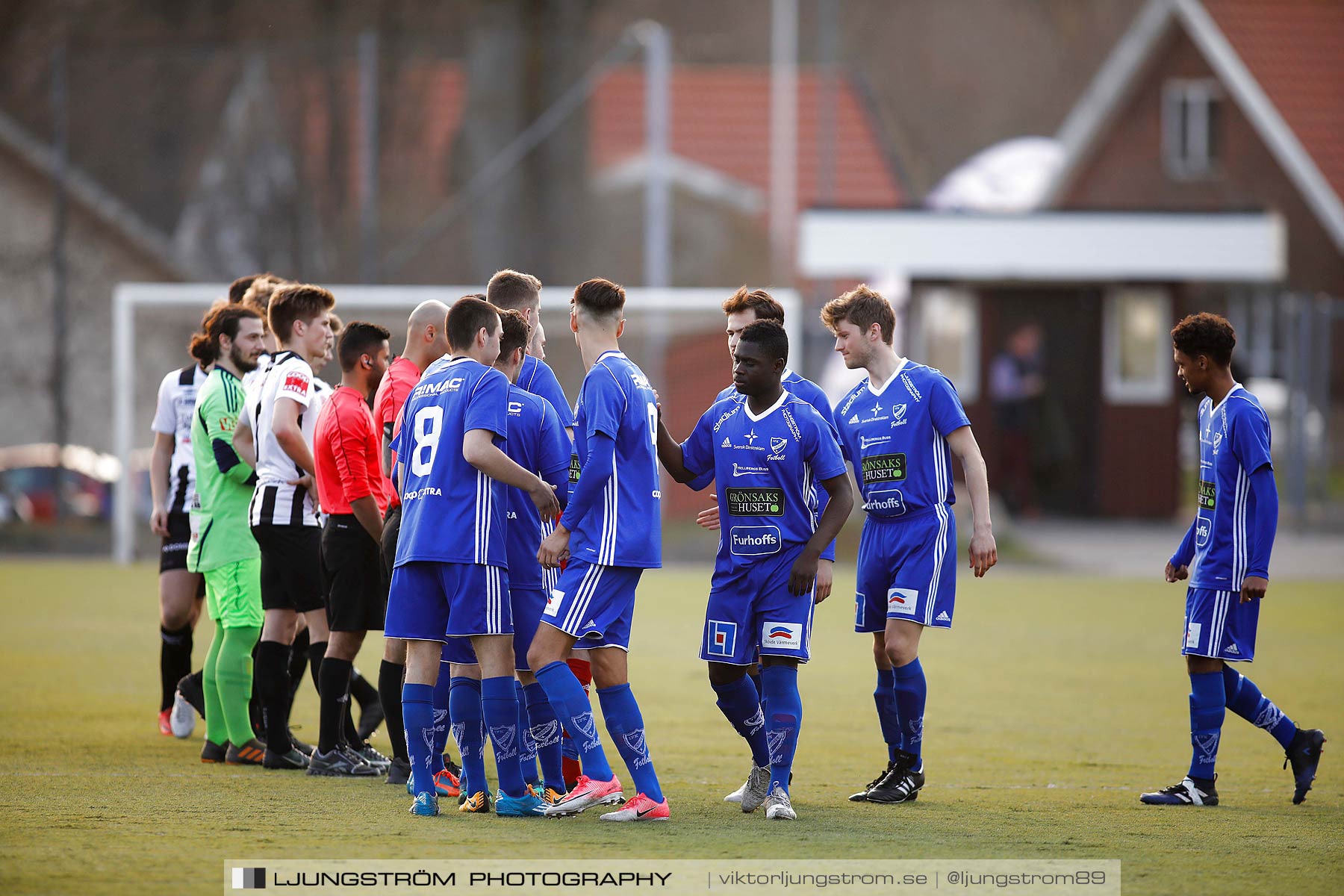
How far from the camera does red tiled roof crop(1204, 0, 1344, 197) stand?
26.0 meters

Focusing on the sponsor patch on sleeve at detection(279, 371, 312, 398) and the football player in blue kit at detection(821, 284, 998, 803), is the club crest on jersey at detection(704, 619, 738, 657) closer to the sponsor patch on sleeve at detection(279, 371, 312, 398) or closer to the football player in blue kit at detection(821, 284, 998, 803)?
Answer: the football player in blue kit at detection(821, 284, 998, 803)

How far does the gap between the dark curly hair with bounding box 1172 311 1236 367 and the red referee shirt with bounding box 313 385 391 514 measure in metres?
3.24

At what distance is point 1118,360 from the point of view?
1953cm

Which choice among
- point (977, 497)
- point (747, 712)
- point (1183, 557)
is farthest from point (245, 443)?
point (1183, 557)

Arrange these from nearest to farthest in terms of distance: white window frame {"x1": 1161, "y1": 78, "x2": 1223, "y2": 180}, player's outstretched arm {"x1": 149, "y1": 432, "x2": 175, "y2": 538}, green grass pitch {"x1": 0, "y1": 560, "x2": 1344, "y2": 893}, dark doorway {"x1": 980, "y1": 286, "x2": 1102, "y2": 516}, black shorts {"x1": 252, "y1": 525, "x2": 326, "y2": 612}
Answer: green grass pitch {"x1": 0, "y1": 560, "x2": 1344, "y2": 893}
black shorts {"x1": 252, "y1": 525, "x2": 326, "y2": 612}
player's outstretched arm {"x1": 149, "y1": 432, "x2": 175, "y2": 538}
dark doorway {"x1": 980, "y1": 286, "x2": 1102, "y2": 516}
white window frame {"x1": 1161, "y1": 78, "x2": 1223, "y2": 180}

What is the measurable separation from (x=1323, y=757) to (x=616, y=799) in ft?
11.5

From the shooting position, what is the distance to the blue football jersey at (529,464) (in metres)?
5.73

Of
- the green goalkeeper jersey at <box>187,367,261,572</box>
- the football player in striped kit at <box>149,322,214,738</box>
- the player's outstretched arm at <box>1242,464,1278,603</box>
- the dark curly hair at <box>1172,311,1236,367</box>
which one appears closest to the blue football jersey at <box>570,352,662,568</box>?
the green goalkeeper jersey at <box>187,367,261,572</box>

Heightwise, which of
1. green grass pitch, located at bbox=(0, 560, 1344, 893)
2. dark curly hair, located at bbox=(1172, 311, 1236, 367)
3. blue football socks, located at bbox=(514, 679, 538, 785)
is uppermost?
dark curly hair, located at bbox=(1172, 311, 1236, 367)

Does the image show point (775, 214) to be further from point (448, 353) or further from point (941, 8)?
point (448, 353)

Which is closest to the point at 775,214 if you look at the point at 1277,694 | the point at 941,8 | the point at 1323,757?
the point at 941,8

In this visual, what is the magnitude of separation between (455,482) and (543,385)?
2.44ft

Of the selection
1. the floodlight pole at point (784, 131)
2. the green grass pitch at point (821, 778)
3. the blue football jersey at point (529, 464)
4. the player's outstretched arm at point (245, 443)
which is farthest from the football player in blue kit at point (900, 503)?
the floodlight pole at point (784, 131)

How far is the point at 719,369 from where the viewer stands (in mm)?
16531
